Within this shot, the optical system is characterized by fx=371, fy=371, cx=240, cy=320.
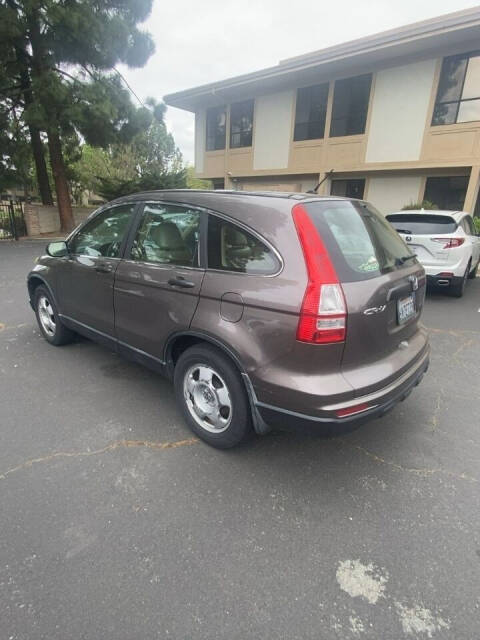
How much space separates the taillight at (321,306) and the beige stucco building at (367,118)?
12.5 metres

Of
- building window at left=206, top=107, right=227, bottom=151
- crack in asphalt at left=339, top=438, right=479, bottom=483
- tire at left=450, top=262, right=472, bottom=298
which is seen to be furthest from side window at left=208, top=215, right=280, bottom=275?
building window at left=206, top=107, right=227, bottom=151

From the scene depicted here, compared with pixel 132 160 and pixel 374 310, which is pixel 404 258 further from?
pixel 132 160

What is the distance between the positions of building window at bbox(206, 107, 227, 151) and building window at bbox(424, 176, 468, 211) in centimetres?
940

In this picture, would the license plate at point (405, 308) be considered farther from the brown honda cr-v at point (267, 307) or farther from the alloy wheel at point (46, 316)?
the alloy wheel at point (46, 316)

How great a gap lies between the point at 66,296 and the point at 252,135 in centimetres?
1499

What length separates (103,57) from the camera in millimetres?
13648

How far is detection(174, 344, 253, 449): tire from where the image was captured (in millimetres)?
2342

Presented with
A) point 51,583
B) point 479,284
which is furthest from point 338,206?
point 479,284

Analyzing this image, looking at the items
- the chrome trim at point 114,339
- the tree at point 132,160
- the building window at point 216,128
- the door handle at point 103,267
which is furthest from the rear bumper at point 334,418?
the tree at point 132,160

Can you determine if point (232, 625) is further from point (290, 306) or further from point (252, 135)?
point (252, 135)

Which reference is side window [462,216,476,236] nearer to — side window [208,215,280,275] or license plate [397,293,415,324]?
license plate [397,293,415,324]

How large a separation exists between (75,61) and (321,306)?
53.6 ft

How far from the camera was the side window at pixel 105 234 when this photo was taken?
10.5ft

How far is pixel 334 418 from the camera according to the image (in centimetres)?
200
